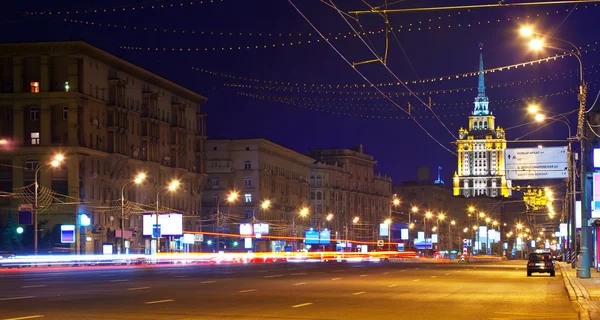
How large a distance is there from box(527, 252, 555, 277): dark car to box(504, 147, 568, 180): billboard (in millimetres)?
4285

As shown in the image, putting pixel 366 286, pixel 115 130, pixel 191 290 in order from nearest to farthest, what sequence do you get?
1. pixel 191 290
2. pixel 366 286
3. pixel 115 130

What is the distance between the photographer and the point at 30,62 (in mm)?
95938

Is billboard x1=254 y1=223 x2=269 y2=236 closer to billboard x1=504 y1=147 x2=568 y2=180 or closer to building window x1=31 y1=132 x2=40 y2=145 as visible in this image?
building window x1=31 y1=132 x2=40 y2=145

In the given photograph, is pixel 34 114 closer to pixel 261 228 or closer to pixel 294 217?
pixel 261 228

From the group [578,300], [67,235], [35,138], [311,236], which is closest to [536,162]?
[578,300]

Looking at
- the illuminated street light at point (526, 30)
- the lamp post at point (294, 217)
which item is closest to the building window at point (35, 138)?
the lamp post at point (294, 217)

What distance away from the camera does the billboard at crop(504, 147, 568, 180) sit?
56875 millimetres

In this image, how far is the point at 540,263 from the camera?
56.7 meters

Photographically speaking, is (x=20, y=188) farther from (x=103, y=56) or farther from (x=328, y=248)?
(x=328, y=248)

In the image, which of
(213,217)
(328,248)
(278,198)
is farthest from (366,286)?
(328,248)

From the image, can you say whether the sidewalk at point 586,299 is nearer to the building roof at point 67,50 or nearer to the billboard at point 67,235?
Result: the billboard at point 67,235

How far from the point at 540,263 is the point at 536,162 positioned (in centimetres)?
551

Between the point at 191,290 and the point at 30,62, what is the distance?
221ft

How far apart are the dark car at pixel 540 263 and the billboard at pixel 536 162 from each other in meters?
4.28
